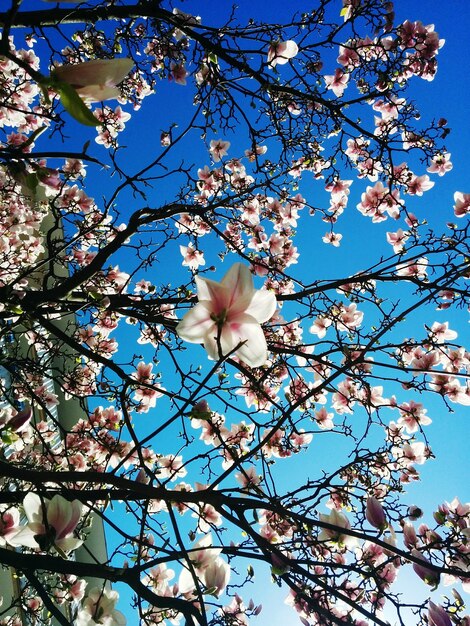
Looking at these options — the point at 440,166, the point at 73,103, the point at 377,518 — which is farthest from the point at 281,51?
the point at 377,518

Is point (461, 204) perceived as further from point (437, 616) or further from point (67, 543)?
point (67, 543)

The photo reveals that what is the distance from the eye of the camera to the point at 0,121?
3650mm

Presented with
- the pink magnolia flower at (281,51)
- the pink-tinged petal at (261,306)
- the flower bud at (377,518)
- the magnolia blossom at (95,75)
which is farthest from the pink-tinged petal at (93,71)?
the pink magnolia flower at (281,51)

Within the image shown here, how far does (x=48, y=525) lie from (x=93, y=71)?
1240mm

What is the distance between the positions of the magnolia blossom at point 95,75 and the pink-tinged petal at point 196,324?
0.52 metres

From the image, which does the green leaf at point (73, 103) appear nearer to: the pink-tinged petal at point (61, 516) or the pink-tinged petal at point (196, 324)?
the pink-tinged petal at point (196, 324)

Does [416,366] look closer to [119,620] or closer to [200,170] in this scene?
[119,620]

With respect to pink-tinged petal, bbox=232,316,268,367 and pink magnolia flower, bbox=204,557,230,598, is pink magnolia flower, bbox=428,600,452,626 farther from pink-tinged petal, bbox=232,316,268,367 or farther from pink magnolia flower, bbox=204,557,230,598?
pink-tinged petal, bbox=232,316,268,367

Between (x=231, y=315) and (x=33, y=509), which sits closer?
(x=231, y=315)

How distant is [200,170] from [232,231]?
671 millimetres

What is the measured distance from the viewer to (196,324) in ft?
3.82

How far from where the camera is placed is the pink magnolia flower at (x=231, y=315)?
1.12m

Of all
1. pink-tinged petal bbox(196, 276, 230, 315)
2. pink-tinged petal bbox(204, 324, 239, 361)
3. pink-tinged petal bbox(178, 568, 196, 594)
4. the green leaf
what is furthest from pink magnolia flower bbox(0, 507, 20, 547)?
the green leaf

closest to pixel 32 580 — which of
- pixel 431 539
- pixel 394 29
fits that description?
pixel 431 539
